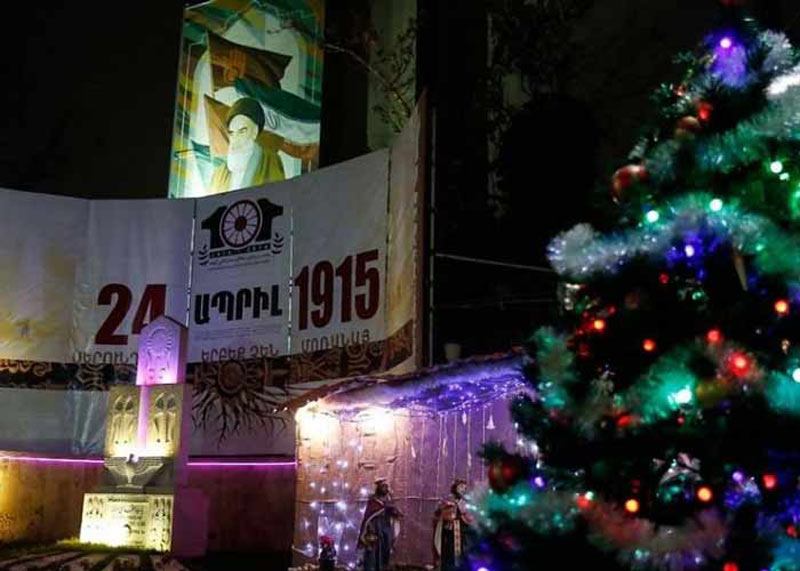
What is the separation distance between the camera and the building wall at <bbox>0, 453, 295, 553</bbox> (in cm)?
1533

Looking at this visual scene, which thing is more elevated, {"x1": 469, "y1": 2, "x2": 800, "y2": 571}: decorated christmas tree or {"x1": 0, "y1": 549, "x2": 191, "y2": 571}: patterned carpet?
{"x1": 469, "y1": 2, "x2": 800, "y2": 571}: decorated christmas tree

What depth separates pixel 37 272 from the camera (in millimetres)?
16781

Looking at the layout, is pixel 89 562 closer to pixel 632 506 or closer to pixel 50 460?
pixel 50 460

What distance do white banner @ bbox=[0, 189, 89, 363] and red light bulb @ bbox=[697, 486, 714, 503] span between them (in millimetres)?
14909

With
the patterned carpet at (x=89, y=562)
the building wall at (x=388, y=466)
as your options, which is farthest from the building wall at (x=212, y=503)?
the patterned carpet at (x=89, y=562)

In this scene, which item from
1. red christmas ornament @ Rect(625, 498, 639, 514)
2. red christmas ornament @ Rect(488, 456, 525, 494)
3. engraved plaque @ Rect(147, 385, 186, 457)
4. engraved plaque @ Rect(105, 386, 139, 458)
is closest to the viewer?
red christmas ornament @ Rect(625, 498, 639, 514)

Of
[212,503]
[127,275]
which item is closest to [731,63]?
[212,503]

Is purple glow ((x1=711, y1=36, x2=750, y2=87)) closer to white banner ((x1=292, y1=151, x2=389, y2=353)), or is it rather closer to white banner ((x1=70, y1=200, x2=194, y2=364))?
white banner ((x1=292, y1=151, x2=389, y2=353))

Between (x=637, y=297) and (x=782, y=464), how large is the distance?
33.9 inches

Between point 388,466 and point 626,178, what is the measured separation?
8.46 m

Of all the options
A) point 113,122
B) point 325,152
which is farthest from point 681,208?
point 113,122

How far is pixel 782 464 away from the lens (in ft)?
11.7

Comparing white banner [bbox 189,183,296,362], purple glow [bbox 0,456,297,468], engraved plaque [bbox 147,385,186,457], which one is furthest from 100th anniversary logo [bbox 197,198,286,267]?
purple glow [bbox 0,456,297,468]

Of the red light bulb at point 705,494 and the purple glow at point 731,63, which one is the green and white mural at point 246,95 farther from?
the red light bulb at point 705,494
